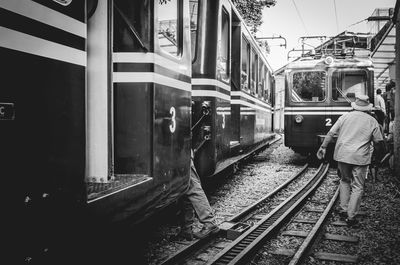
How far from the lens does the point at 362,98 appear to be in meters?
5.99

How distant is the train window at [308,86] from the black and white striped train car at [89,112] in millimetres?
8135

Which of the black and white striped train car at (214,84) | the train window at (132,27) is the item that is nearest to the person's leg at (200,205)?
the black and white striped train car at (214,84)

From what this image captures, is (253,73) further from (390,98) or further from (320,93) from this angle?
(390,98)

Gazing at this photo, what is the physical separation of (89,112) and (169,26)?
1561 millimetres

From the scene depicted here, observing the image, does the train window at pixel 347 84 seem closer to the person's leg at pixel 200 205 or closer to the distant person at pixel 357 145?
the distant person at pixel 357 145

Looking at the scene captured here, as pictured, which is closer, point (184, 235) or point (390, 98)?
point (184, 235)

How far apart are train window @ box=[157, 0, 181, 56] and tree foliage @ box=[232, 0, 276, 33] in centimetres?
1630

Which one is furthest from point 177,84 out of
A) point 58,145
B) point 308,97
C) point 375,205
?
point 308,97

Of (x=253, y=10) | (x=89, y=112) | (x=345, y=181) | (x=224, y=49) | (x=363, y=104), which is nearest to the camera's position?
(x=89, y=112)

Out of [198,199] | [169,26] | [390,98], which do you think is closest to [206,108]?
[198,199]

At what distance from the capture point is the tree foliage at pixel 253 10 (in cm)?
1995

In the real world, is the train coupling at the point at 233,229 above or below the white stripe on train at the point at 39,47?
below

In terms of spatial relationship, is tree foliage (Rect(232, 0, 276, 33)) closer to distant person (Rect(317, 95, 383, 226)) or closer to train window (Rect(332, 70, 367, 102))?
train window (Rect(332, 70, 367, 102))

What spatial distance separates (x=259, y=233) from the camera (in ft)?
17.4
